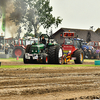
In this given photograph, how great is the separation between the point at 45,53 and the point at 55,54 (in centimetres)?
71

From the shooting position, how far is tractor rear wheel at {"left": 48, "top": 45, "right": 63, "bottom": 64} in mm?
15297

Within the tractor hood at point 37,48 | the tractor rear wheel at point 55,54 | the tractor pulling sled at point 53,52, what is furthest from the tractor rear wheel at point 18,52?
the tractor rear wheel at point 55,54

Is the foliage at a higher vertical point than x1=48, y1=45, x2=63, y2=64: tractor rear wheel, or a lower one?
higher

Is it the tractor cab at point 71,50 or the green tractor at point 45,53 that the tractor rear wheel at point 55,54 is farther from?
the tractor cab at point 71,50

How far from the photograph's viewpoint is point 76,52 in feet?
55.4

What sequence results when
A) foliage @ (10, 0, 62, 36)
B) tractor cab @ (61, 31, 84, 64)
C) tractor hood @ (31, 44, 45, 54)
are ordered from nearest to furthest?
tractor hood @ (31, 44, 45, 54) → tractor cab @ (61, 31, 84, 64) → foliage @ (10, 0, 62, 36)

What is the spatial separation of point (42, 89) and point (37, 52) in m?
9.48

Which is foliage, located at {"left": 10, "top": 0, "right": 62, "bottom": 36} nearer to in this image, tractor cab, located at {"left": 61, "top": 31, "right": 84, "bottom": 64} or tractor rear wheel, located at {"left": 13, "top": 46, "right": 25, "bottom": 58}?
tractor rear wheel, located at {"left": 13, "top": 46, "right": 25, "bottom": 58}

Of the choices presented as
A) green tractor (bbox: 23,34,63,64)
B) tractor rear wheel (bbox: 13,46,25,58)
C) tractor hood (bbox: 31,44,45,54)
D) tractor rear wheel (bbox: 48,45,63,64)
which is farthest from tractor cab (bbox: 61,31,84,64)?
tractor rear wheel (bbox: 13,46,25,58)

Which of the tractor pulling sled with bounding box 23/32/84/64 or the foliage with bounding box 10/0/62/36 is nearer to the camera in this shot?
the tractor pulling sled with bounding box 23/32/84/64

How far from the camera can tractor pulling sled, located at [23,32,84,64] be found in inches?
608

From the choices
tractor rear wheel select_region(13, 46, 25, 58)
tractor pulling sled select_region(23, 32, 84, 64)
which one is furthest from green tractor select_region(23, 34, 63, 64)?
tractor rear wheel select_region(13, 46, 25, 58)

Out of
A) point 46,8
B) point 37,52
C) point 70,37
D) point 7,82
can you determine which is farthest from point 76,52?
point 46,8

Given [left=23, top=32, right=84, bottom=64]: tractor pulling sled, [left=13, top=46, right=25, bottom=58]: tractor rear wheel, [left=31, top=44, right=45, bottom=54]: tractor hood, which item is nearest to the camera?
[left=23, top=32, right=84, bottom=64]: tractor pulling sled
